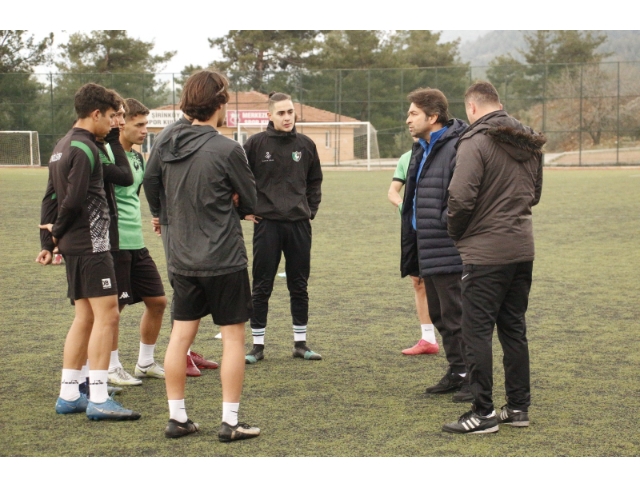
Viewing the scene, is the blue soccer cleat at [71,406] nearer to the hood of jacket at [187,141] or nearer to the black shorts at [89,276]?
the black shorts at [89,276]

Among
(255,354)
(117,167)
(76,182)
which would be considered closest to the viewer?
(76,182)

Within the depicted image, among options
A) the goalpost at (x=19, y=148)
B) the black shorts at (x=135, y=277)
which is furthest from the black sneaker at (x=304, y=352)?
the goalpost at (x=19, y=148)

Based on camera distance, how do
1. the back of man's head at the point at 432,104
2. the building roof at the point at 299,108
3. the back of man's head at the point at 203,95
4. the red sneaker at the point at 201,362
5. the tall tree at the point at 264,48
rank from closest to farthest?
the back of man's head at the point at 203,95, the back of man's head at the point at 432,104, the red sneaker at the point at 201,362, the building roof at the point at 299,108, the tall tree at the point at 264,48

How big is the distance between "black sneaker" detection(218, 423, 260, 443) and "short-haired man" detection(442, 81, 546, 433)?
1084 mm

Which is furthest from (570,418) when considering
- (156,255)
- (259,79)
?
(259,79)

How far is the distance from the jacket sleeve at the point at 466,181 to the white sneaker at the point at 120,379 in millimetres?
2474

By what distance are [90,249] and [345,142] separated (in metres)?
37.6

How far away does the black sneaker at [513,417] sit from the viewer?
15.3 feet

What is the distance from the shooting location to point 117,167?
501cm

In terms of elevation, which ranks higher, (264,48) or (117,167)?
(264,48)

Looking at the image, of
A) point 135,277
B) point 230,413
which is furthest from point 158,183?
point 230,413

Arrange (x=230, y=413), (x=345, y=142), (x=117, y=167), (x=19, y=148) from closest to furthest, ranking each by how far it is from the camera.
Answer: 1. (x=230, y=413)
2. (x=117, y=167)
3. (x=19, y=148)
4. (x=345, y=142)

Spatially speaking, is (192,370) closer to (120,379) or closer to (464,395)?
(120,379)

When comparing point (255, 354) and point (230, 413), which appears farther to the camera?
point (255, 354)
